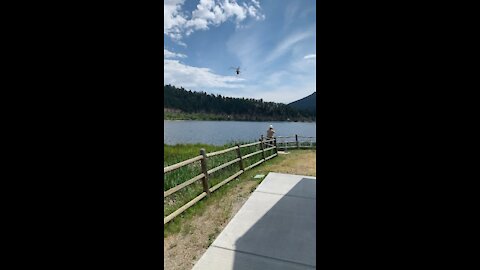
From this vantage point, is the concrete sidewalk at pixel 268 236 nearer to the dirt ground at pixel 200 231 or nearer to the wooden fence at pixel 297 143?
the dirt ground at pixel 200 231

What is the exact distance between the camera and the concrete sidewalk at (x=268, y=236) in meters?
2.97

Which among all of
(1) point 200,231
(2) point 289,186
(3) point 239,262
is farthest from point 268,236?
(2) point 289,186

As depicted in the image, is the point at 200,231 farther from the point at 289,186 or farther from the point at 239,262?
the point at 289,186

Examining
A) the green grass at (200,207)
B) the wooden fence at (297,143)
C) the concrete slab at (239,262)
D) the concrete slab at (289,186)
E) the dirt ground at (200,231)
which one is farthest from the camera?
the wooden fence at (297,143)

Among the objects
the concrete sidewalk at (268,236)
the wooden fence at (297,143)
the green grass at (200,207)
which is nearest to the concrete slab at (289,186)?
the concrete sidewalk at (268,236)

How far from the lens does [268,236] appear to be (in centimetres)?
358

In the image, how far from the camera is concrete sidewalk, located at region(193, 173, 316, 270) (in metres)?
2.97

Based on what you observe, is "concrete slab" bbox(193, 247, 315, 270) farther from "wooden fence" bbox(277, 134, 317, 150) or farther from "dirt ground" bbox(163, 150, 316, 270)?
"wooden fence" bbox(277, 134, 317, 150)

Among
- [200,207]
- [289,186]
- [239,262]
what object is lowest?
[239,262]

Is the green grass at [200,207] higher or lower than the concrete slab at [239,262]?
higher

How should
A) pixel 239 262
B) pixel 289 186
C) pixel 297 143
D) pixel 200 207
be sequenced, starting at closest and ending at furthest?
pixel 239 262 < pixel 200 207 < pixel 289 186 < pixel 297 143

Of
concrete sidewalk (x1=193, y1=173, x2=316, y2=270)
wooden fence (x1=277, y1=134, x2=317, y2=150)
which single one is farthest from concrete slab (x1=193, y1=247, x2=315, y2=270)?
wooden fence (x1=277, y1=134, x2=317, y2=150)

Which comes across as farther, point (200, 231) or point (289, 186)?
point (289, 186)

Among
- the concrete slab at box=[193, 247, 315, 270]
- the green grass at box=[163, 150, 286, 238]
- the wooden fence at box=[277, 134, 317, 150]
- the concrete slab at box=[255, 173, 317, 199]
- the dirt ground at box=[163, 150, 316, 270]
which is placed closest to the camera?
the concrete slab at box=[193, 247, 315, 270]
